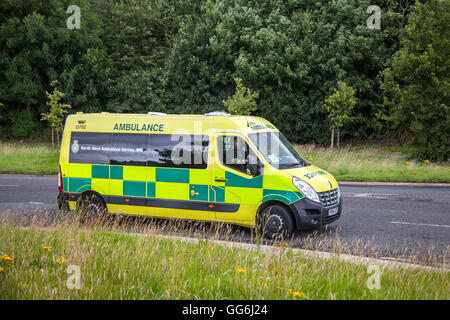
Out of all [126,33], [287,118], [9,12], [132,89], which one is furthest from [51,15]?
[287,118]

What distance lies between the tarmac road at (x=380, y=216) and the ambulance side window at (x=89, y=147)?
54.4 inches

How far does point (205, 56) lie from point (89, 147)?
1056 inches

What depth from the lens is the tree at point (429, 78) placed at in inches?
861

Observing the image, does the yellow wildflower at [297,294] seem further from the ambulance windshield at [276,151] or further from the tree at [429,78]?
the tree at [429,78]

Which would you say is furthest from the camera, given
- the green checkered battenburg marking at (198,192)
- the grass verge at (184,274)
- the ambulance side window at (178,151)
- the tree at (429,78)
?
the tree at (429,78)

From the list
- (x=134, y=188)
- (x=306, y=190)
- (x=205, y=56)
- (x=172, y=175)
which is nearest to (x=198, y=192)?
(x=172, y=175)

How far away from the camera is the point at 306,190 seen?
27.5ft

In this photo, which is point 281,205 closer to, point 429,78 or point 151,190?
point 151,190

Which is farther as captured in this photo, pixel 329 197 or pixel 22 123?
pixel 22 123

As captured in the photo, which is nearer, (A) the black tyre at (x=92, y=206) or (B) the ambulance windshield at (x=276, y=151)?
(B) the ambulance windshield at (x=276, y=151)

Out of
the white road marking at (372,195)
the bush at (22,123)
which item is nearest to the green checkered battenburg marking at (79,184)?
the white road marking at (372,195)

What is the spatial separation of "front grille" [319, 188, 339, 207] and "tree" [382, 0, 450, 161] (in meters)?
15.1

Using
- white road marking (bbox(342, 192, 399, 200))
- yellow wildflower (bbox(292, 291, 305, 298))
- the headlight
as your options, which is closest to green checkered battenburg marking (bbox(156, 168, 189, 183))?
the headlight

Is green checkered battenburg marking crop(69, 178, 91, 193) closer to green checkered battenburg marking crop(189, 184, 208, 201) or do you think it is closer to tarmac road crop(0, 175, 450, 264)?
tarmac road crop(0, 175, 450, 264)
